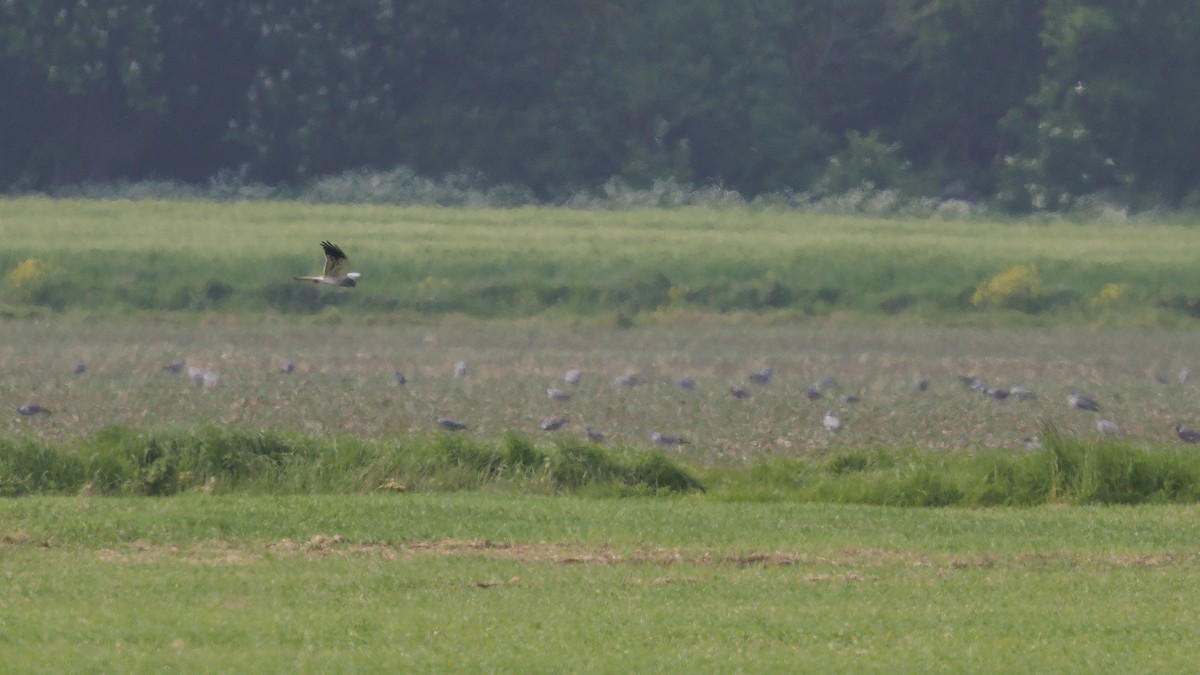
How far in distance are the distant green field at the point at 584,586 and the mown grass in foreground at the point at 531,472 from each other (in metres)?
1.05

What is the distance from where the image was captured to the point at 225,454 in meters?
20.0

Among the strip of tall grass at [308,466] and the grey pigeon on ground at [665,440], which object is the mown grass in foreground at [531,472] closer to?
the strip of tall grass at [308,466]

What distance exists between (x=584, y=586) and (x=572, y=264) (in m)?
31.7

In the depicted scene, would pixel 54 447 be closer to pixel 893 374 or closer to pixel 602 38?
pixel 893 374

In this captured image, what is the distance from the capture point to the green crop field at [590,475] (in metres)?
12.6

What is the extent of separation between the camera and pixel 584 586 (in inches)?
563

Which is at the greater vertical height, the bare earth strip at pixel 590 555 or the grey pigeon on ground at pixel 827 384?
the bare earth strip at pixel 590 555

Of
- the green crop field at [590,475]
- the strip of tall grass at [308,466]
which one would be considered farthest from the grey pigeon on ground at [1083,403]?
the strip of tall grass at [308,466]

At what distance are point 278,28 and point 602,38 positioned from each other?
10.5 m

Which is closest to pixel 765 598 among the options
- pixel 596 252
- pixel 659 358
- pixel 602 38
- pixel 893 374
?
pixel 893 374

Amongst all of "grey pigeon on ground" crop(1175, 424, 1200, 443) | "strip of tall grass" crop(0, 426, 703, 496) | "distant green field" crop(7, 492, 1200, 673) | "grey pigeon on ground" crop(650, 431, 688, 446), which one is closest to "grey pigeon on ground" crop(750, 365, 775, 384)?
"grey pigeon on ground" crop(650, 431, 688, 446)

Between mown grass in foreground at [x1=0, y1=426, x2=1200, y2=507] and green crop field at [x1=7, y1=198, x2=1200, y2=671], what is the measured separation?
0.03 meters

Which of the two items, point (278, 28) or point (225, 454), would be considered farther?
point (278, 28)

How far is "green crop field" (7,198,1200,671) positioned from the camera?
495 inches
